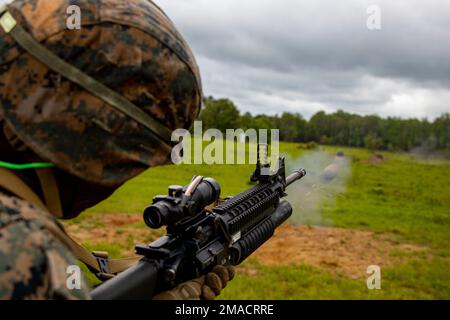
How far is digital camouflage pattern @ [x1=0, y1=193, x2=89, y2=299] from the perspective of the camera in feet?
4.83

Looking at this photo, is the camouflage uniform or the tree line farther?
the tree line

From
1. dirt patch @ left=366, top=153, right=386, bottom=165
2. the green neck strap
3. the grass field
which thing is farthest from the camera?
dirt patch @ left=366, top=153, right=386, bottom=165

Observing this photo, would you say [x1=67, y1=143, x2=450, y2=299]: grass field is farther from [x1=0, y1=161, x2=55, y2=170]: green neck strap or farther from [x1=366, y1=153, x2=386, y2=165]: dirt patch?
[x1=0, y1=161, x2=55, y2=170]: green neck strap

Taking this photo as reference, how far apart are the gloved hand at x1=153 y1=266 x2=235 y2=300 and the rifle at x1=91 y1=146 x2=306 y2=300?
Answer: 6cm

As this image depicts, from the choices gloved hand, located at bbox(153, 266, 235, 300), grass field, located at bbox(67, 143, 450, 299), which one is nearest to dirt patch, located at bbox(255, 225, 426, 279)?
grass field, located at bbox(67, 143, 450, 299)

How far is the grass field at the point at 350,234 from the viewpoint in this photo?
8961 mm

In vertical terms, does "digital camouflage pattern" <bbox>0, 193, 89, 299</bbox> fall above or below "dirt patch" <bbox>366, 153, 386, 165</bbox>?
above

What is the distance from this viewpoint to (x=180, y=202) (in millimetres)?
3084

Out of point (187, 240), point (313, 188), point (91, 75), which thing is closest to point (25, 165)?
point (91, 75)

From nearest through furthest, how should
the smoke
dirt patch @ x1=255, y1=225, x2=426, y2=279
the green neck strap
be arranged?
the green neck strap < dirt patch @ x1=255, y1=225, x2=426, y2=279 < the smoke

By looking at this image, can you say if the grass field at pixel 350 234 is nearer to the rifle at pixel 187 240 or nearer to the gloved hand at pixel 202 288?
the rifle at pixel 187 240
